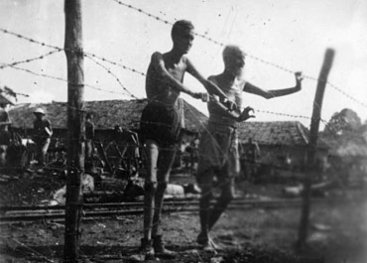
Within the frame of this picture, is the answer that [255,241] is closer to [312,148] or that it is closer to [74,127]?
[312,148]

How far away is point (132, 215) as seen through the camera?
6.56 m

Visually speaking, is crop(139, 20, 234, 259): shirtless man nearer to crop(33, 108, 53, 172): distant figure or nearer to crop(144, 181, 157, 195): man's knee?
crop(144, 181, 157, 195): man's knee

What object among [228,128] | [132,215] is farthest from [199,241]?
[132,215]

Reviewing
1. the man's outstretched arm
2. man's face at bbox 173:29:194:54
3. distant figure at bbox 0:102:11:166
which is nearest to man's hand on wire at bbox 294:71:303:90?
the man's outstretched arm

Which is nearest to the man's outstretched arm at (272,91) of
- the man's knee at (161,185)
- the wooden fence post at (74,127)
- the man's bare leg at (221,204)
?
the man's bare leg at (221,204)

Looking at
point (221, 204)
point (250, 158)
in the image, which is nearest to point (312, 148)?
A: point (250, 158)

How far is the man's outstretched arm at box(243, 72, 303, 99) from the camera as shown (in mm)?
4918

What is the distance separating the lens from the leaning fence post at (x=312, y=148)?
385cm

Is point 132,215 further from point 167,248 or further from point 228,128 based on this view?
point 228,128

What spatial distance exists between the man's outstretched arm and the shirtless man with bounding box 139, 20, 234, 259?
635mm

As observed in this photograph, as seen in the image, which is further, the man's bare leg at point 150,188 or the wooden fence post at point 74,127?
the man's bare leg at point 150,188

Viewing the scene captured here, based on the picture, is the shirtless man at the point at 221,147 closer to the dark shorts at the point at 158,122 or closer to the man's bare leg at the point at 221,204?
the man's bare leg at the point at 221,204

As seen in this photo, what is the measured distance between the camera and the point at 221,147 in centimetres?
455

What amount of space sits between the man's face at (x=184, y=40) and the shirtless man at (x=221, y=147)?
54 cm
